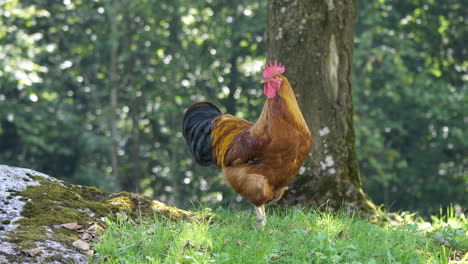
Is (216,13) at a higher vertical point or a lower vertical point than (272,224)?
higher

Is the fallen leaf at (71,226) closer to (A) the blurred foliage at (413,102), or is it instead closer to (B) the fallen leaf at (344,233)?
(B) the fallen leaf at (344,233)

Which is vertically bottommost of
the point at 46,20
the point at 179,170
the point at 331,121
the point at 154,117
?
the point at 179,170

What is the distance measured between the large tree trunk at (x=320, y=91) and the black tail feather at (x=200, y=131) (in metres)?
1.14

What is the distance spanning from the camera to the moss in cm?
450

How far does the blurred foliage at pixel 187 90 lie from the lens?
16375 mm

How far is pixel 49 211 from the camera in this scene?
493 cm

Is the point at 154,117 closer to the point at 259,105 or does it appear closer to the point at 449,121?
the point at 259,105

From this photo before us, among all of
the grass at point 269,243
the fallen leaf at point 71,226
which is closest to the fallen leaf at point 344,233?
the grass at point 269,243

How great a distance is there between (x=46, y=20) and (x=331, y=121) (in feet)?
53.5

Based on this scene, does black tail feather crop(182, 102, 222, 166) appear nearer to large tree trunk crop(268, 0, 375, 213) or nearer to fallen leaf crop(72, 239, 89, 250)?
large tree trunk crop(268, 0, 375, 213)

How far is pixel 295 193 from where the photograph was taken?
22.0 feet

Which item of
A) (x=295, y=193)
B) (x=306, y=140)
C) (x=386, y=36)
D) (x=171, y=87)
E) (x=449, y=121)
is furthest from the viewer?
(x=171, y=87)

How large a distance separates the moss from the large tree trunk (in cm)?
177

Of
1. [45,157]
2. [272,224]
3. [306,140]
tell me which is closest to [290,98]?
[306,140]
